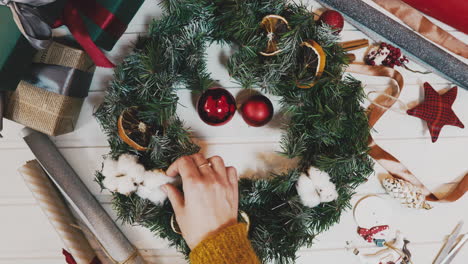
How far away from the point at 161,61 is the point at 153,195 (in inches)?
14.5

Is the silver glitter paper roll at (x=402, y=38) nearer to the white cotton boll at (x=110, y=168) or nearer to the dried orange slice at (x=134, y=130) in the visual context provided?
the dried orange slice at (x=134, y=130)

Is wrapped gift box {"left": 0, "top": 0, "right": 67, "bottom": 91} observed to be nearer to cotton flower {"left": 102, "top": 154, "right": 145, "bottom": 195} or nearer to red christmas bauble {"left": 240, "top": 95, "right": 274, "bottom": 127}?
cotton flower {"left": 102, "top": 154, "right": 145, "bottom": 195}

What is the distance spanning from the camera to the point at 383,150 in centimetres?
106

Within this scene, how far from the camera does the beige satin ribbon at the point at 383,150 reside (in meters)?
1.05

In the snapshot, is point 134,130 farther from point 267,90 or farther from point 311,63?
point 311,63

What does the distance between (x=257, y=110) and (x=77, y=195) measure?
2.08 ft

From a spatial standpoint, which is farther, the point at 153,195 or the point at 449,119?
the point at 449,119

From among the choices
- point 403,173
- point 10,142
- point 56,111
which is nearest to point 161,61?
point 56,111

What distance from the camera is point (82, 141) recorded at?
1.08m

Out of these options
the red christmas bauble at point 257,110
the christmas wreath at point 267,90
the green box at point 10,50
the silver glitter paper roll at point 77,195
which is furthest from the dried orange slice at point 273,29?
the silver glitter paper roll at point 77,195

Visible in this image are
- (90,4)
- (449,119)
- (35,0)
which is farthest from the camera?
(449,119)

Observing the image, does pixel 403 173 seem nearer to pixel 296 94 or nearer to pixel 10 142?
pixel 296 94

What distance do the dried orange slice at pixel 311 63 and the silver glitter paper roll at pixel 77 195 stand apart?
2.45ft

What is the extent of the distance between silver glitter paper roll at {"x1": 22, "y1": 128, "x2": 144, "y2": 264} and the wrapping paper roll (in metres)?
0.05
